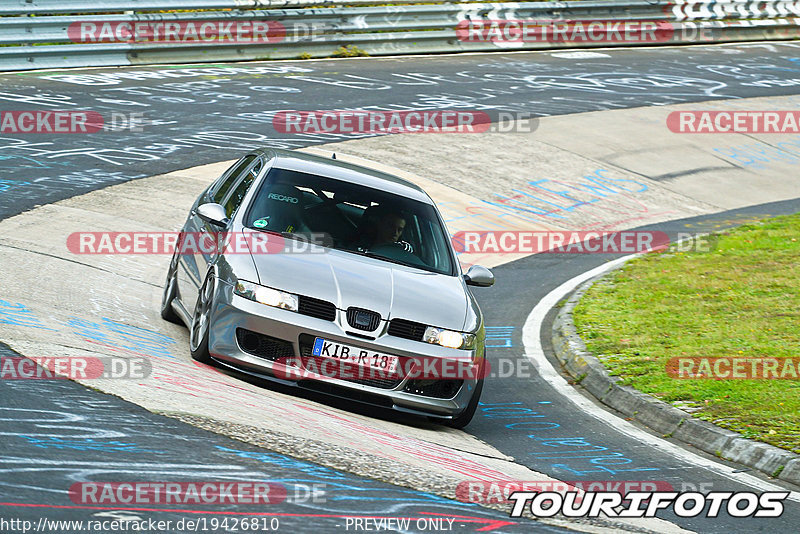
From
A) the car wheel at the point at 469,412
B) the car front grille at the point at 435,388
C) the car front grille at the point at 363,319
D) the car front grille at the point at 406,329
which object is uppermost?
the car front grille at the point at 363,319

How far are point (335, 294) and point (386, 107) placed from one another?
1368cm

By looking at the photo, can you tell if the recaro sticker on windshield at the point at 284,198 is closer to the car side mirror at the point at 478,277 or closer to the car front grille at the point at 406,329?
the car side mirror at the point at 478,277

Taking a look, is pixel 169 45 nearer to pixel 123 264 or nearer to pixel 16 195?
pixel 16 195

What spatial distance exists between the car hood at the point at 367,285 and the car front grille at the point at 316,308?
0.03 meters

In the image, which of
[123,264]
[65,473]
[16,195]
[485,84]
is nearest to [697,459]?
[65,473]

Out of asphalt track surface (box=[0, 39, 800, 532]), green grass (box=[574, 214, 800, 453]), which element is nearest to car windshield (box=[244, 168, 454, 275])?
asphalt track surface (box=[0, 39, 800, 532])

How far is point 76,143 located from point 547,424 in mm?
9848

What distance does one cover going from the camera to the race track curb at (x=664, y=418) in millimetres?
7531

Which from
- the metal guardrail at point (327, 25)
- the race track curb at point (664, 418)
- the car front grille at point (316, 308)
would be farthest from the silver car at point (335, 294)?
the metal guardrail at point (327, 25)

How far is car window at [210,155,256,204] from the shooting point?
9.21 metres

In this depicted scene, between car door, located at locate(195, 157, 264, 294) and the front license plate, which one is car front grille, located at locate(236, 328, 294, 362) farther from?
car door, located at locate(195, 157, 264, 294)

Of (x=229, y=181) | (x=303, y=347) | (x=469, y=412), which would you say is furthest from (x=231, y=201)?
(x=469, y=412)

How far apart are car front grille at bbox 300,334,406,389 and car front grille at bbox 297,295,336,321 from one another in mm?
158

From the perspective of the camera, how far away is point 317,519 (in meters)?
5.12
